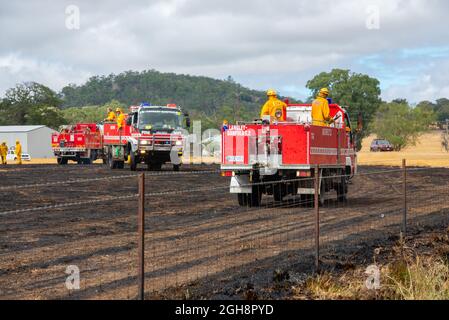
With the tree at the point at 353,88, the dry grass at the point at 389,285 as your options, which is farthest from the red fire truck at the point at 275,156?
the tree at the point at 353,88

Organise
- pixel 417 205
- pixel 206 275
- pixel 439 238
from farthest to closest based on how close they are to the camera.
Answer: pixel 417 205, pixel 439 238, pixel 206 275

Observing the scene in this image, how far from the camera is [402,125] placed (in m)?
101

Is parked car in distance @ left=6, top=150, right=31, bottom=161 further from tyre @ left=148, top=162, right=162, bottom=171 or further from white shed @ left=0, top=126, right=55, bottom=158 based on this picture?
tyre @ left=148, top=162, right=162, bottom=171

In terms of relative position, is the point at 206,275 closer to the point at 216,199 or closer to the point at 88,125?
the point at 216,199

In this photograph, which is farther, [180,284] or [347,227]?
[347,227]

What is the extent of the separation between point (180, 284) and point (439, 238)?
5.82 m

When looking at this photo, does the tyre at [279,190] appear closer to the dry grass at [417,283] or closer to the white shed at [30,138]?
the dry grass at [417,283]

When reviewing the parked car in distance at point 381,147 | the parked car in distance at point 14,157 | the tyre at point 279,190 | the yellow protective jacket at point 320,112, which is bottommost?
the tyre at point 279,190

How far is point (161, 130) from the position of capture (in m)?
33.6

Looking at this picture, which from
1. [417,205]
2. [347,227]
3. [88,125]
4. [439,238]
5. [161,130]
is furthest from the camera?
[88,125]

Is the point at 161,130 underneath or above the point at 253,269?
above

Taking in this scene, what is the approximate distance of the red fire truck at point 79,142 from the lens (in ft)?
160

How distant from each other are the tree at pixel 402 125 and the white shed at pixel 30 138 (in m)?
44.2

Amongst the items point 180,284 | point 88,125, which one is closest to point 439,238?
point 180,284
